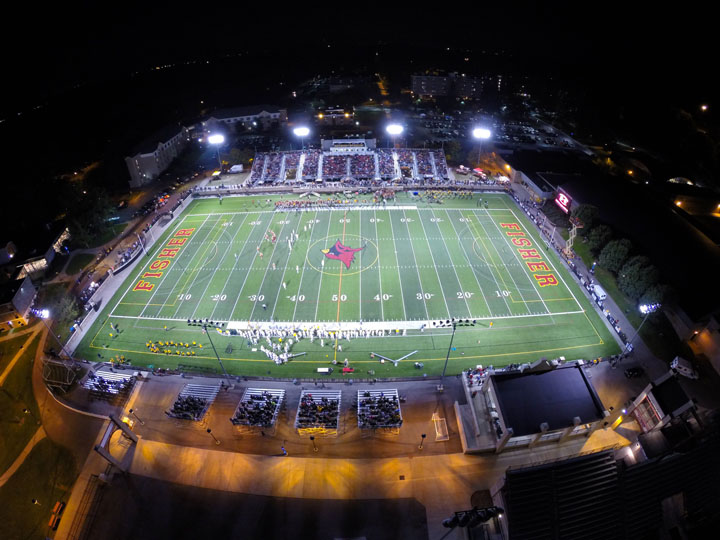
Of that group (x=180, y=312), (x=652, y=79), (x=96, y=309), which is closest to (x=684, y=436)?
(x=180, y=312)

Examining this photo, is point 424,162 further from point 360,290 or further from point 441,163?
point 360,290

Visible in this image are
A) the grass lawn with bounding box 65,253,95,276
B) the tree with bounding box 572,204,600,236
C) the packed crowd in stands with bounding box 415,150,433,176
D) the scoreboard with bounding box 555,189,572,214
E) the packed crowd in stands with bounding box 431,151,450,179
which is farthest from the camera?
the packed crowd in stands with bounding box 415,150,433,176

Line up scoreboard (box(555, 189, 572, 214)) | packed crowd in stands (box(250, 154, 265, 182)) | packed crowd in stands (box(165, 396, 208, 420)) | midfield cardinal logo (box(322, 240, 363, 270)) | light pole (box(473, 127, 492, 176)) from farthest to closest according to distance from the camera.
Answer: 1. light pole (box(473, 127, 492, 176))
2. packed crowd in stands (box(250, 154, 265, 182))
3. scoreboard (box(555, 189, 572, 214))
4. midfield cardinal logo (box(322, 240, 363, 270))
5. packed crowd in stands (box(165, 396, 208, 420))

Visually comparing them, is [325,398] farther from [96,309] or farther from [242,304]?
[96,309]

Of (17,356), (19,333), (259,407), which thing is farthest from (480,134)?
(17,356)

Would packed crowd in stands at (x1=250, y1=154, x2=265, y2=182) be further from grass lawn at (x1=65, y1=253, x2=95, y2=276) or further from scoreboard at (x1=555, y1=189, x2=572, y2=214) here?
scoreboard at (x1=555, y1=189, x2=572, y2=214)

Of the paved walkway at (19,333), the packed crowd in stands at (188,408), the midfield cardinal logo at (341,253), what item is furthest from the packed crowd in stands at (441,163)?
the paved walkway at (19,333)

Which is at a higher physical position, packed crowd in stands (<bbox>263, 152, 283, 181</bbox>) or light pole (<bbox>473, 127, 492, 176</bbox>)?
light pole (<bbox>473, 127, 492, 176</bbox>)

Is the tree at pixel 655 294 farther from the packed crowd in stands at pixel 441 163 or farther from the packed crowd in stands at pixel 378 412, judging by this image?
the packed crowd in stands at pixel 441 163

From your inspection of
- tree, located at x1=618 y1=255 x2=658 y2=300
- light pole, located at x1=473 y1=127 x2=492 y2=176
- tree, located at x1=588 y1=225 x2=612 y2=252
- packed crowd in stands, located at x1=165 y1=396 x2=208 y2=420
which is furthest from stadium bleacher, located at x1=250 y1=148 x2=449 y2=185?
packed crowd in stands, located at x1=165 y1=396 x2=208 y2=420
